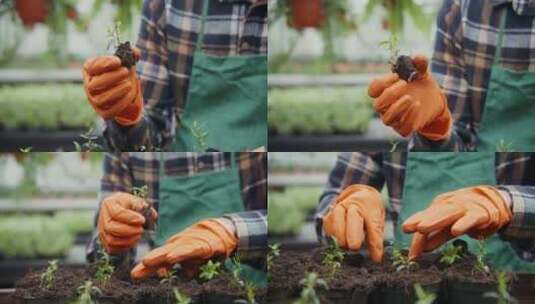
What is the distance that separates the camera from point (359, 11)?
2629 millimetres

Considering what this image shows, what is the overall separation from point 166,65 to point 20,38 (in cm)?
47

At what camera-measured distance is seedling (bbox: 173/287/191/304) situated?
7.86 ft

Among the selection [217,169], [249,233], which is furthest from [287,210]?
[217,169]

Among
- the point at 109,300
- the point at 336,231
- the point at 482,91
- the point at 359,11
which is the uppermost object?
the point at 359,11

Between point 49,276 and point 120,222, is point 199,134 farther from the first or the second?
point 49,276

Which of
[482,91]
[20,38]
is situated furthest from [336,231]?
[20,38]

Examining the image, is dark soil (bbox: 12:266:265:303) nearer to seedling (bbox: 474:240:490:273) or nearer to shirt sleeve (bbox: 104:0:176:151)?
shirt sleeve (bbox: 104:0:176:151)

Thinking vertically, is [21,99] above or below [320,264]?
above

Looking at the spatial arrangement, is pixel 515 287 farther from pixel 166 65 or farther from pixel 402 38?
pixel 166 65

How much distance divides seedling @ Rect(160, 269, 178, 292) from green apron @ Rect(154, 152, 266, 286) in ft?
0.37

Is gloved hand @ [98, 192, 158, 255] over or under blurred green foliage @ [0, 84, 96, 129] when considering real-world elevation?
under

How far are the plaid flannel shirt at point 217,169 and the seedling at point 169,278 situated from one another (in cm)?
21

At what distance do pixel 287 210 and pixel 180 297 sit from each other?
1.48 ft

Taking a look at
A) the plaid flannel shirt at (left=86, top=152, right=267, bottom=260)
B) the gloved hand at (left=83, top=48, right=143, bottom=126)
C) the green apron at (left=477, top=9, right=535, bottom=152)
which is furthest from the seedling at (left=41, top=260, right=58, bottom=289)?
the green apron at (left=477, top=9, right=535, bottom=152)
